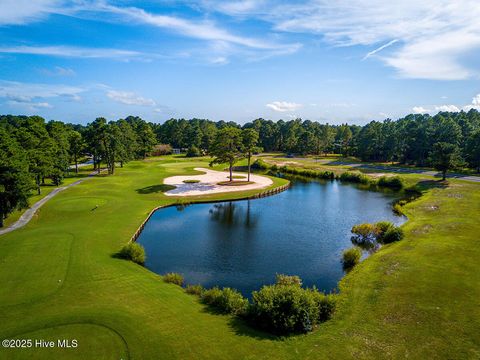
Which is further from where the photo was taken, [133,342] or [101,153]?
[101,153]

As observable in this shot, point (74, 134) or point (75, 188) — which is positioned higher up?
point (74, 134)

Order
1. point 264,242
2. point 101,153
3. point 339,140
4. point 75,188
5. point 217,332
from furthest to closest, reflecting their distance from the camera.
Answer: point 339,140
point 101,153
point 75,188
point 264,242
point 217,332

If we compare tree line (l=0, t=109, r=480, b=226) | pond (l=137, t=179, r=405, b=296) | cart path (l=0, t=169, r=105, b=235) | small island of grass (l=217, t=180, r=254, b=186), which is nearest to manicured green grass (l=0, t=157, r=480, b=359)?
cart path (l=0, t=169, r=105, b=235)

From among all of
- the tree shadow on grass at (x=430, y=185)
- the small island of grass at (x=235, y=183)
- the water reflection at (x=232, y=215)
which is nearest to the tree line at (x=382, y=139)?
the tree shadow on grass at (x=430, y=185)

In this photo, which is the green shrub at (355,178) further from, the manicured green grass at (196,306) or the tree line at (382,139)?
the manicured green grass at (196,306)

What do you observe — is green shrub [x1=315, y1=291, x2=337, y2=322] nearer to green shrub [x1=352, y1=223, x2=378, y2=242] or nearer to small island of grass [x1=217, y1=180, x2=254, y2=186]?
green shrub [x1=352, y1=223, x2=378, y2=242]

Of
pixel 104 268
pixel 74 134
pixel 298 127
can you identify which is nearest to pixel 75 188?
pixel 74 134

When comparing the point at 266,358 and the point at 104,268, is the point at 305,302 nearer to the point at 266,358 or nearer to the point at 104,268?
the point at 266,358

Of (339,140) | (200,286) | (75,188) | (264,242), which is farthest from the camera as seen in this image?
(339,140)
